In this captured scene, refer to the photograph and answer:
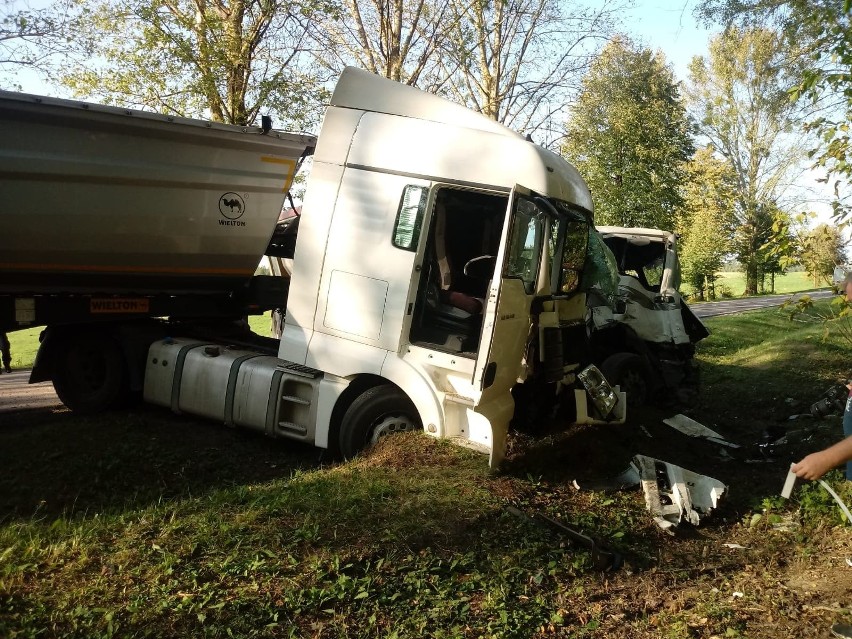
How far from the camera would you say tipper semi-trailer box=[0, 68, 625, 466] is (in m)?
5.38

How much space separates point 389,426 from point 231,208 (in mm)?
3245

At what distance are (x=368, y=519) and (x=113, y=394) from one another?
177 inches

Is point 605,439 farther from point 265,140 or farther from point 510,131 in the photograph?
point 265,140

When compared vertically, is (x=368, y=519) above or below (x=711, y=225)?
below

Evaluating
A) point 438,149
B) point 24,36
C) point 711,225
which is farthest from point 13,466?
point 711,225

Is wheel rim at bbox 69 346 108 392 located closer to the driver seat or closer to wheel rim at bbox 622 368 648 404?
the driver seat

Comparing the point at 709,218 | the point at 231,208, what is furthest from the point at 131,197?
the point at 709,218

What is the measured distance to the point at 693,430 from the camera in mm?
7355

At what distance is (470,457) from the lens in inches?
205

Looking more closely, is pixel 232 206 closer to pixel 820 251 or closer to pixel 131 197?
pixel 131 197

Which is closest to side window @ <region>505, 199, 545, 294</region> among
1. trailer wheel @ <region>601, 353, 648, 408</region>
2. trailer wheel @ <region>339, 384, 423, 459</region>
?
trailer wheel @ <region>339, 384, 423, 459</region>

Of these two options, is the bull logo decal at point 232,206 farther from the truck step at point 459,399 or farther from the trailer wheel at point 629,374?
the trailer wheel at point 629,374

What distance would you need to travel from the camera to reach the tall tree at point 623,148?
20.2 metres

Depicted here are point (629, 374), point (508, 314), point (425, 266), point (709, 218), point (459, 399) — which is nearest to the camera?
point (508, 314)
